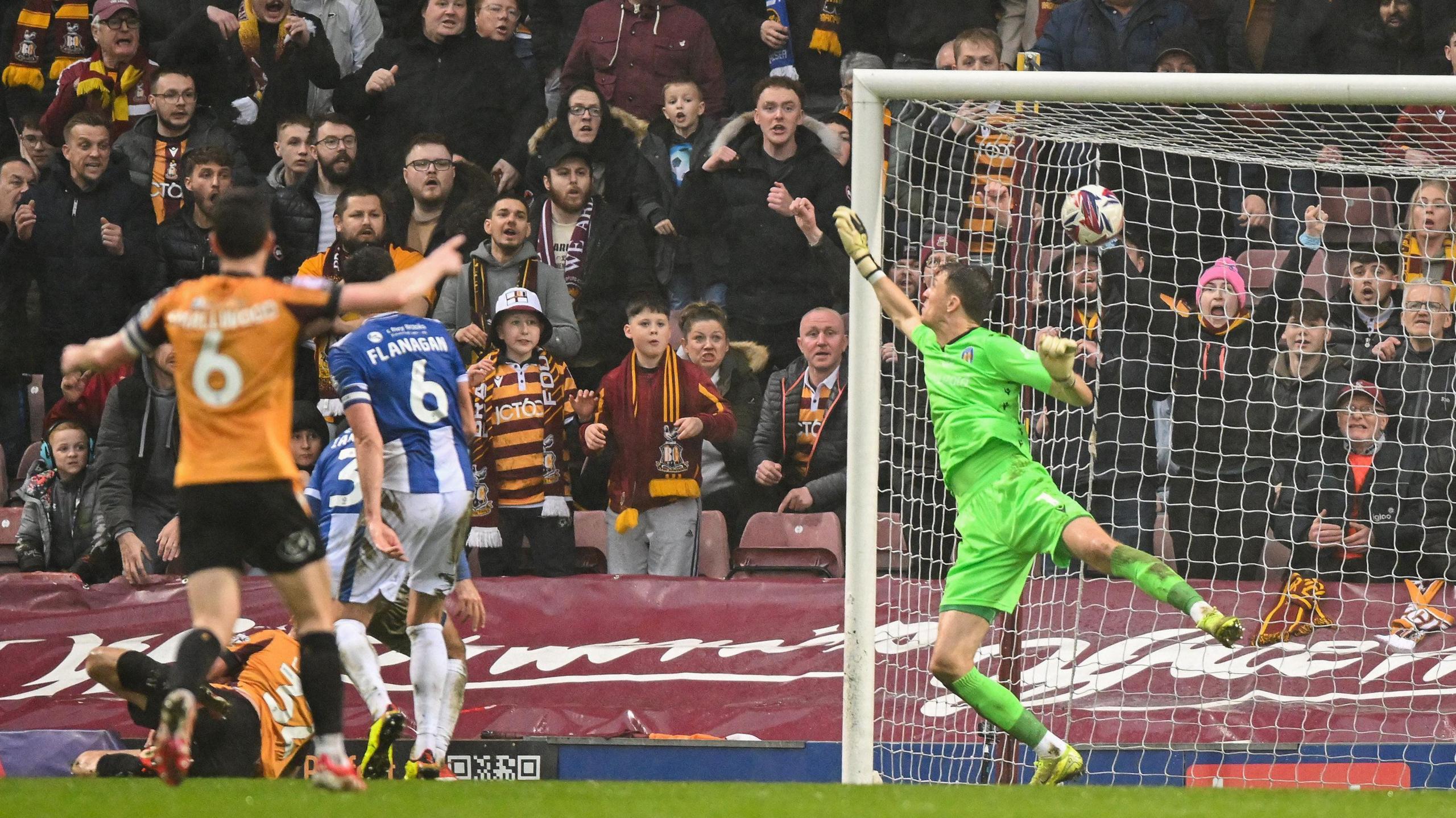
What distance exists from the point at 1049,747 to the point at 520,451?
13.3 ft

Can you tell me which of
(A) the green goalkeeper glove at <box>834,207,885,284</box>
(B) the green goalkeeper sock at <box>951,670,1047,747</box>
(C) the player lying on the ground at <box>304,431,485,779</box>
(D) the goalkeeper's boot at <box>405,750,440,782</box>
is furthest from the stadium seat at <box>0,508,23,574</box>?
(B) the green goalkeeper sock at <box>951,670,1047,747</box>

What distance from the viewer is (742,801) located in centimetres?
525

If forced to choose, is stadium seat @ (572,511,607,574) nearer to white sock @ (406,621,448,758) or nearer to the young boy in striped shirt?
the young boy in striped shirt

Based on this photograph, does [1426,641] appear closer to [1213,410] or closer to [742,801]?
[1213,410]

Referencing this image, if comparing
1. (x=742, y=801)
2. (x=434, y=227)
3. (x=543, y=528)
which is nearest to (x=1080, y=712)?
(x=543, y=528)

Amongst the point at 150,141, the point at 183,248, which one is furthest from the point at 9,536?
the point at 150,141

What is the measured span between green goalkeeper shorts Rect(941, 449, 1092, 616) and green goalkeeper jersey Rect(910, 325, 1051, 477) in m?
0.10

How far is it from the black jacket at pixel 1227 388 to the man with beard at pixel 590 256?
3230 millimetres

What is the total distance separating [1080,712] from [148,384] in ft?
19.8

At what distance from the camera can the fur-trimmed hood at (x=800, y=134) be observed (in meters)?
10.7

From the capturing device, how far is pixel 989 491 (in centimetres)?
718

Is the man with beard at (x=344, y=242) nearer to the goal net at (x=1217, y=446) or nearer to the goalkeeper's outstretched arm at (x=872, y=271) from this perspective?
the goal net at (x=1217, y=446)

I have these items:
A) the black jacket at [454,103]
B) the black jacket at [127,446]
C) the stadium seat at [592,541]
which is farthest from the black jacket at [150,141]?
the stadium seat at [592,541]

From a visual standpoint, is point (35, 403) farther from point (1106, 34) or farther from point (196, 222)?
point (1106, 34)
